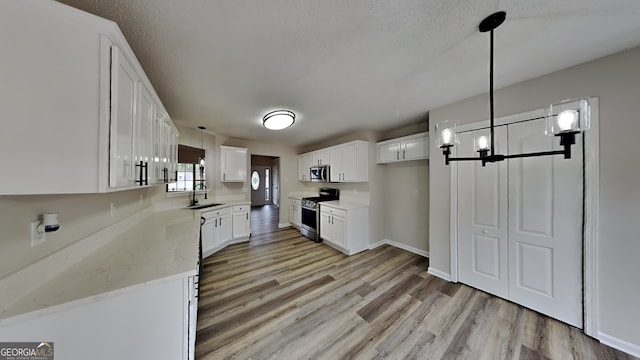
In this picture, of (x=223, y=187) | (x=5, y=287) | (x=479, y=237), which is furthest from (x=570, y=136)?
(x=223, y=187)

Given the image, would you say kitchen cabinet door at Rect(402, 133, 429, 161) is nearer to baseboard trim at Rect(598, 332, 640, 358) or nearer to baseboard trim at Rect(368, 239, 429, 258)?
baseboard trim at Rect(368, 239, 429, 258)

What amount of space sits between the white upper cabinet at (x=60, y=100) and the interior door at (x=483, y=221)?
131 inches

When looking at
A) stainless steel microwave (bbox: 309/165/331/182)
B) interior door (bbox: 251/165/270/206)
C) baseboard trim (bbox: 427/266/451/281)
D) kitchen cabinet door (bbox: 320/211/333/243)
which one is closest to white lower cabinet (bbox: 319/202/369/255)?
kitchen cabinet door (bbox: 320/211/333/243)

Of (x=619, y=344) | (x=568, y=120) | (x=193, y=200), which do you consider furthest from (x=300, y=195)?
(x=619, y=344)

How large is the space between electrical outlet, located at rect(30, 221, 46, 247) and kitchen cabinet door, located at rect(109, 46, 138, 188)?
0.43m

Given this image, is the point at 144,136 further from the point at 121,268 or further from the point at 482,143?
the point at 482,143

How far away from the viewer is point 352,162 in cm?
384

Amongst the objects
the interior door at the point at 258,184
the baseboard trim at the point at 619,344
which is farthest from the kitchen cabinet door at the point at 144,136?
the interior door at the point at 258,184

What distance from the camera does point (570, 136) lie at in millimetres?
1077

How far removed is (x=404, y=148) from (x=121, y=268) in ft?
12.3

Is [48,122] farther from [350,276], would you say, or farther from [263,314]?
[350,276]

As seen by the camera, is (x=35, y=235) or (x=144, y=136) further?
(x=144, y=136)

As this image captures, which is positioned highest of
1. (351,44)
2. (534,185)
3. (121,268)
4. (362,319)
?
(351,44)

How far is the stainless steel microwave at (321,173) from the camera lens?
4.39m
